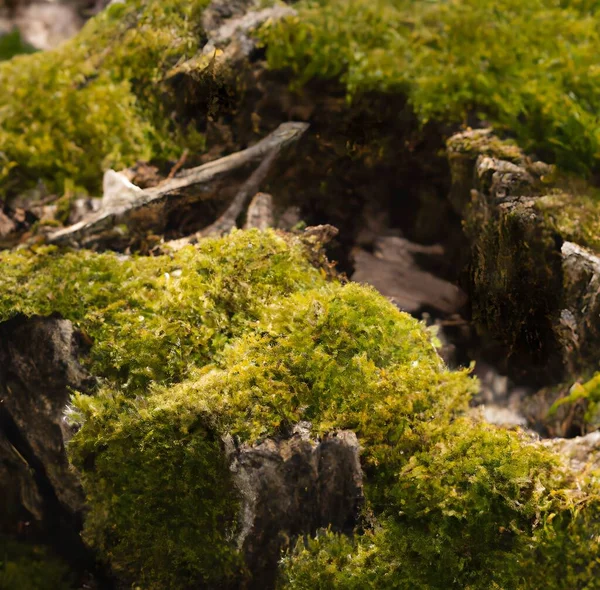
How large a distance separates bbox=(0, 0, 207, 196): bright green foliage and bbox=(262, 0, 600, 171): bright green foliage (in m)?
0.87

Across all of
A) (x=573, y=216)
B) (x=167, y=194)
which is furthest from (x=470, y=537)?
(x=167, y=194)

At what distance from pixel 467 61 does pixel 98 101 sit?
3037mm

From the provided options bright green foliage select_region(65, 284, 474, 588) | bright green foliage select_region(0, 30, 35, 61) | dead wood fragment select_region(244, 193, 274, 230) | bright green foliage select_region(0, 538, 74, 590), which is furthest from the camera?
bright green foliage select_region(0, 30, 35, 61)

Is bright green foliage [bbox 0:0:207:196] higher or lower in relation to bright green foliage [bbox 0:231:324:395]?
higher

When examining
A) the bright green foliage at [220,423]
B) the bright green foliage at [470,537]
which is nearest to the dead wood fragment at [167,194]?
the bright green foliage at [220,423]

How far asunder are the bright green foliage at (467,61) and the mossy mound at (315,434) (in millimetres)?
1825

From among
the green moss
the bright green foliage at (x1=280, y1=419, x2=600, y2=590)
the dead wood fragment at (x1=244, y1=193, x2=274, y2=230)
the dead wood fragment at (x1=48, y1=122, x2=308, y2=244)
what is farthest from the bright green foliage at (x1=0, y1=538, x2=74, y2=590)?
the green moss

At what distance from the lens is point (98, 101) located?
5.05 metres

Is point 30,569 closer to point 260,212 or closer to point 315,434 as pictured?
point 315,434

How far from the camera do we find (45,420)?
3.54m

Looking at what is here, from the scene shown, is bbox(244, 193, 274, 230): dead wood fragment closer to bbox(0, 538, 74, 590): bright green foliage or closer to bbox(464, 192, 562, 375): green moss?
bbox(464, 192, 562, 375): green moss

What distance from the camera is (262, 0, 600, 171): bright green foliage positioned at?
4.41 m

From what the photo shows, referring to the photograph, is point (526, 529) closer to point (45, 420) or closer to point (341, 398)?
point (341, 398)

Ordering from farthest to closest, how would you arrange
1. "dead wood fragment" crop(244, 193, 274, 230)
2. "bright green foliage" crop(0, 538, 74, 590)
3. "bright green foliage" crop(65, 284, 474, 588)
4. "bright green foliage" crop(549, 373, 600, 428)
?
"dead wood fragment" crop(244, 193, 274, 230), "bright green foliage" crop(0, 538, 74, 590), "bright green foliage" crop(549, 373, 600, 428), "bright green foliage" crop(65, 284, 474, 588)
